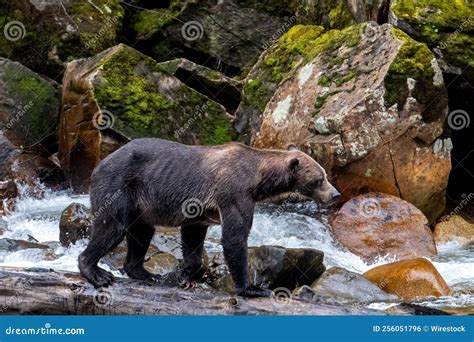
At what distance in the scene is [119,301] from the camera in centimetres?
764

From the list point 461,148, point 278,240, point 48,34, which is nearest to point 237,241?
point 278,240

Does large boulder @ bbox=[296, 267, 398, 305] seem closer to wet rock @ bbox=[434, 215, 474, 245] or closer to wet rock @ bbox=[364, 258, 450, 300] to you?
wet rock @ bbox=[364, 258, 450, 300]

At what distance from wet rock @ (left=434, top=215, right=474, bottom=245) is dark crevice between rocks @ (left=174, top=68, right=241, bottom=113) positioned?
5.77 meters

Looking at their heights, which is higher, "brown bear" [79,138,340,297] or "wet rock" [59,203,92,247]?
"brown bear" [79,138,340,297]

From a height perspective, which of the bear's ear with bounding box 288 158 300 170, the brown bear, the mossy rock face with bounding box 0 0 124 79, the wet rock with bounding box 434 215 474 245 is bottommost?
the wet rock with bounding box 434 215 474 245

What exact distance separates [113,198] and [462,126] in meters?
8.51

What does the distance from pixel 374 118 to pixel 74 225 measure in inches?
191

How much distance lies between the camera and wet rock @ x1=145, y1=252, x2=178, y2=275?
1073 cm

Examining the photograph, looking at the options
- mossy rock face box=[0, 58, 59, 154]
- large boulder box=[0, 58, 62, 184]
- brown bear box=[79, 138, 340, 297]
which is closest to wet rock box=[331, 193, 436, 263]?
brown bear box=[79, 138, 340, 297]

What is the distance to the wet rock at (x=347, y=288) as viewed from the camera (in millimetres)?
10125

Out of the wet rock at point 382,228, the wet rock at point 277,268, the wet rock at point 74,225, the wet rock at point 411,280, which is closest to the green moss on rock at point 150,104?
the wet rock at point 74,225

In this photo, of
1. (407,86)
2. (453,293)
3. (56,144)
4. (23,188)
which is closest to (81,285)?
(453,293)

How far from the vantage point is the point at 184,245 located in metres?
8.95

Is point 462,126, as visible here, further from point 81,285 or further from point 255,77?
point 81,285
